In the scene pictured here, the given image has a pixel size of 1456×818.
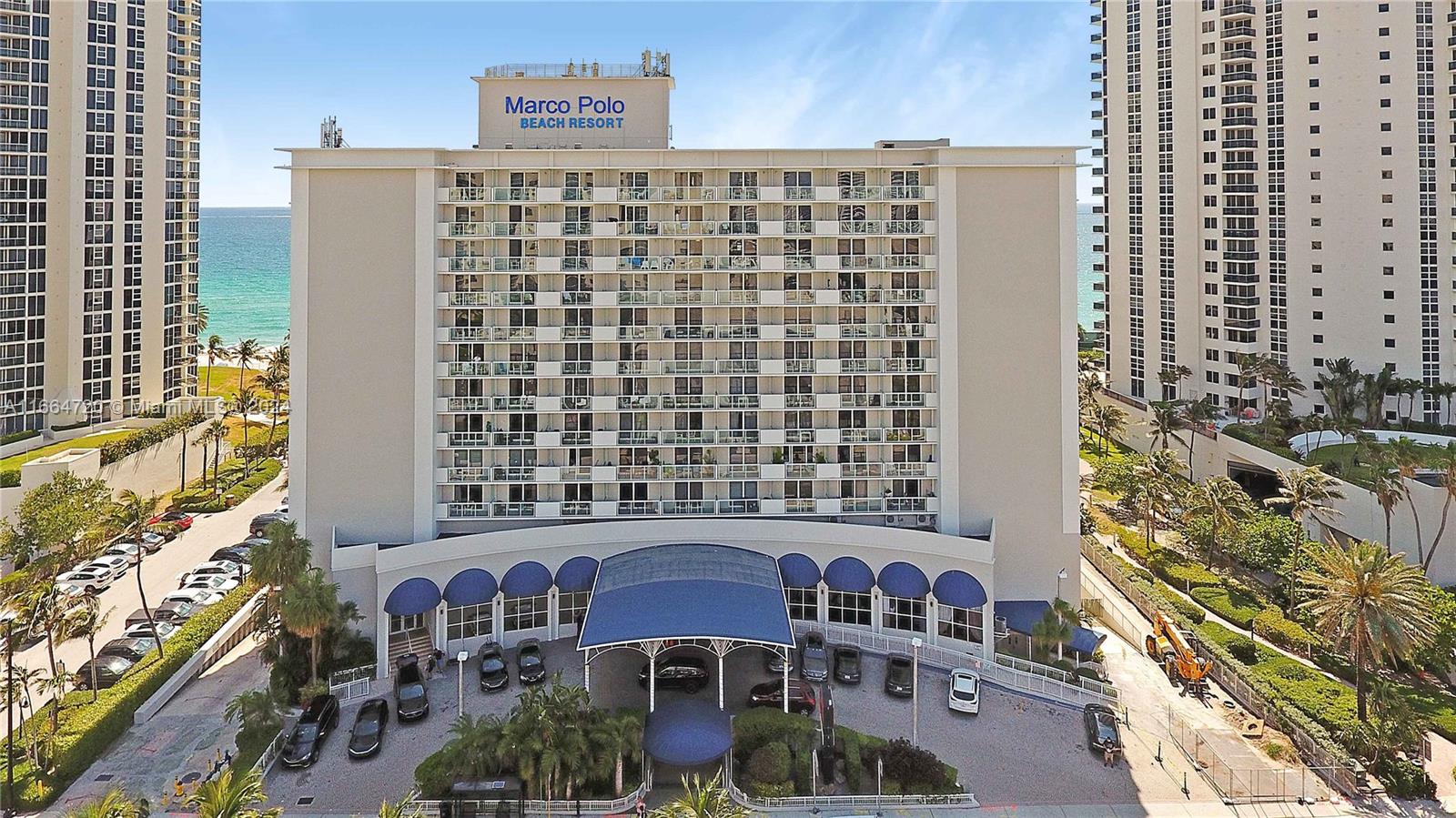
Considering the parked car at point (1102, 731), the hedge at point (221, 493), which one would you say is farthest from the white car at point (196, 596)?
the parked car at point (1102, 731)

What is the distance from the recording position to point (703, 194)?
43.8m

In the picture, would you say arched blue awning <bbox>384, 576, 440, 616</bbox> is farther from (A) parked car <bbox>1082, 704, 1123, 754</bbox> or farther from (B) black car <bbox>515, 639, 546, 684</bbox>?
(A) parked car <bbox>1082, 704, 1123, 754</bbox>

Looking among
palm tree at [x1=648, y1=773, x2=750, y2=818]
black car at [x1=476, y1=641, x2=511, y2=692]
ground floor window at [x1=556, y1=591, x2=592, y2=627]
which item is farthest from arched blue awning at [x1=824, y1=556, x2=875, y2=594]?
palm tree at [x1=648, y1=773, x2=750, y2=818]

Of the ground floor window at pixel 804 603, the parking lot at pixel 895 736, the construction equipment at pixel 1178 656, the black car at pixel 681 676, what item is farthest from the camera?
the ground floor window at pixel 804 603

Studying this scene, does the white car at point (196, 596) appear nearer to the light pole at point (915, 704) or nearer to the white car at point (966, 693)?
the light pole at point (915, 704)

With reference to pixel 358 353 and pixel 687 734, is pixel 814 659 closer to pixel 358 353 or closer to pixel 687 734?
pixel 687 734

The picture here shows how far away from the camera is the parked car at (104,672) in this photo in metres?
37.3

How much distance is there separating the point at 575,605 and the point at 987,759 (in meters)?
20.5

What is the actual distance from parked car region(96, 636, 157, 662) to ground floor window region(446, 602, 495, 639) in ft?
44.6

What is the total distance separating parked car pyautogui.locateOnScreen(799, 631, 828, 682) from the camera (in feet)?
121

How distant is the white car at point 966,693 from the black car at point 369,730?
72.9 ft

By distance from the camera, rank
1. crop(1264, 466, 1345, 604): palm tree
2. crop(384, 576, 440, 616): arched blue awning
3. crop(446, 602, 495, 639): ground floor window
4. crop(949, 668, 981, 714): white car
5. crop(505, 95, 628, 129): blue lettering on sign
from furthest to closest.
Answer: crop(1264, 466, 1345, 604): palm tree → crop(505, 95, 628, 129): blue lettering on sign → crop(446, 602, 495, 639): ground floor window → crop(384, 576, 440, 616): arched blue awning → crop(949, 668, 981, 714): white car

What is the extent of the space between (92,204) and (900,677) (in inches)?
2934

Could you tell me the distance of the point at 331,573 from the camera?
41094 mm
